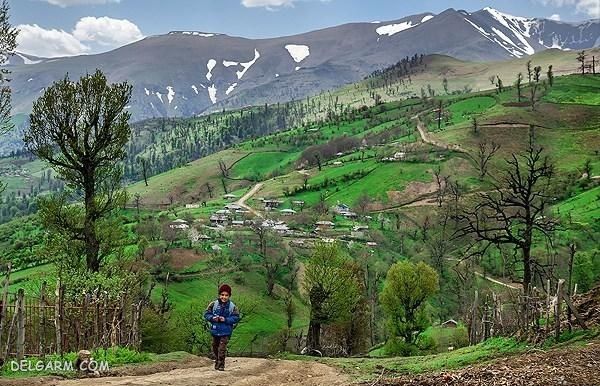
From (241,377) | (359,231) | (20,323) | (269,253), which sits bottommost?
(269,253)

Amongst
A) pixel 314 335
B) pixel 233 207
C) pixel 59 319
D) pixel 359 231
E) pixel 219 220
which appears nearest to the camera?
pixel 59 319

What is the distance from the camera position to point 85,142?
32156mm

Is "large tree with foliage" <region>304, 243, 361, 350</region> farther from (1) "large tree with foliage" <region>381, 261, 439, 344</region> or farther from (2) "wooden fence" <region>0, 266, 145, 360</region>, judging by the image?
(2) "wooden fence" <region>0, 266, 145, 360</region>

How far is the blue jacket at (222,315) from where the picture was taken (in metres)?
19.0

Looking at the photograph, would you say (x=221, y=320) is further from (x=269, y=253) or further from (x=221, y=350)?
(x=269, y=253)

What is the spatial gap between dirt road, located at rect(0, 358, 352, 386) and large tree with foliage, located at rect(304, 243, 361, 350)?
49571 millimetres

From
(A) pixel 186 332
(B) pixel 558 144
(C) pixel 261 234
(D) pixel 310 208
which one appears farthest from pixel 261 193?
(A) pixel 186 332

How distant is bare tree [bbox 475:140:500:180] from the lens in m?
165

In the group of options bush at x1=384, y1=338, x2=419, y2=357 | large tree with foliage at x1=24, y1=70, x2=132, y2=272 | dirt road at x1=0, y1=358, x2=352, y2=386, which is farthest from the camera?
bush at x1=384, y1=338, x2=419, y2=357

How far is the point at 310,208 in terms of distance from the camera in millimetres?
167750

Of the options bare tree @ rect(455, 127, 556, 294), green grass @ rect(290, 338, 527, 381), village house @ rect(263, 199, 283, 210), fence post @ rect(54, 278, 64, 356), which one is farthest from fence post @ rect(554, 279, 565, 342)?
village house @ rect(263, 199, 283, 210)

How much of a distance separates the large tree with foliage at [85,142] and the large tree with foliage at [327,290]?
41.5m

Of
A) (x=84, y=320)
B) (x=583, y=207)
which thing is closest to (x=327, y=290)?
(x=84, y=320)

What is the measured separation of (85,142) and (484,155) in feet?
508
